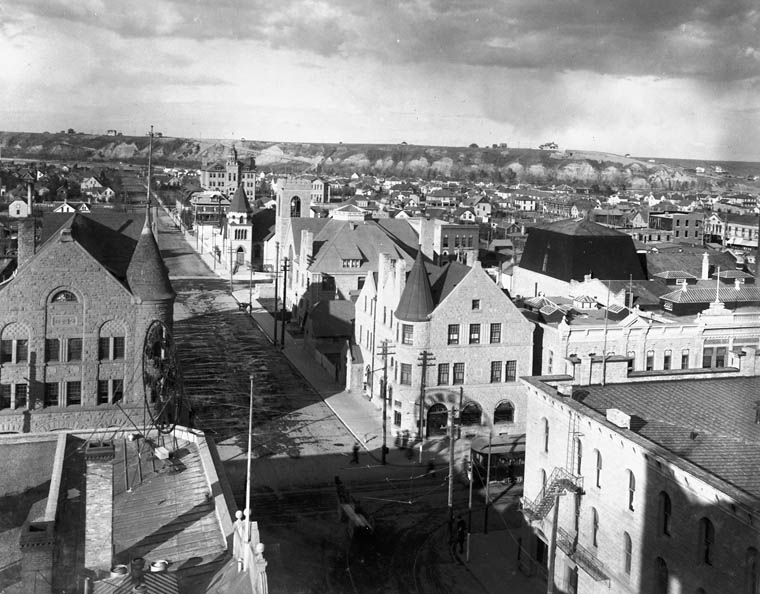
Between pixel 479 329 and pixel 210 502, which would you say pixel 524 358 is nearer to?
pixel 479 329

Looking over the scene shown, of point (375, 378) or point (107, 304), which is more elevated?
point (107, 304)

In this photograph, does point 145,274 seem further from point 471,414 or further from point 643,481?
point 643,481

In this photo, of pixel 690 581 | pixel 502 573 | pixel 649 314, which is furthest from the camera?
pixel 649 314

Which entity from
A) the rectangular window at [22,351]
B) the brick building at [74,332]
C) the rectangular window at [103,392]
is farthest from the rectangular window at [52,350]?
the rectangular window at [103,392]

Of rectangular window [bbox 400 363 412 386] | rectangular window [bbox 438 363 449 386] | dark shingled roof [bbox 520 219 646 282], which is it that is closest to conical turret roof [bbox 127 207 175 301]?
rectangular window [bbox 400 363 412 386]

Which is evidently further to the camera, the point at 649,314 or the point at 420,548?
the point at 649,314

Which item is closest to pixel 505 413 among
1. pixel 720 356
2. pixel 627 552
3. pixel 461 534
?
pixel 720 356

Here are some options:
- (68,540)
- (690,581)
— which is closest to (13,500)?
(68,540)

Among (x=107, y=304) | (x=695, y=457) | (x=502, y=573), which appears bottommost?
(x=502, y=573)

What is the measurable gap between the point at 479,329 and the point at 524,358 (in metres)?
3.93

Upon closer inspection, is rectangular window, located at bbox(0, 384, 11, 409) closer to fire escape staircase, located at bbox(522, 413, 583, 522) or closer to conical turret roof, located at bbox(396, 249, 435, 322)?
conical turret roof, located at bbox(396, 249, 435, 322)

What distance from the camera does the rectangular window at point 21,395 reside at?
48.8 meters

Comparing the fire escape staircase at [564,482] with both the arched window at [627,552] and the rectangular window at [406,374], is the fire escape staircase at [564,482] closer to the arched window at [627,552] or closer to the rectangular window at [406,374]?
the arched window at [627,552]

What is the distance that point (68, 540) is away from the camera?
93.5 feet
